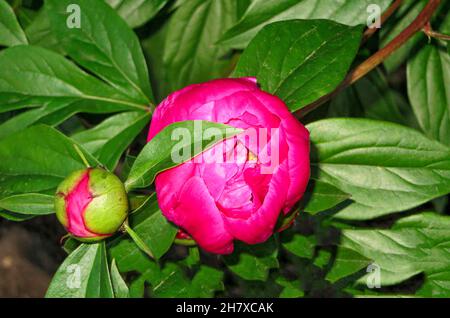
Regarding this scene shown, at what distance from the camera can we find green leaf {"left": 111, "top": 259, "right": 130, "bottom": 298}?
2.42 feet

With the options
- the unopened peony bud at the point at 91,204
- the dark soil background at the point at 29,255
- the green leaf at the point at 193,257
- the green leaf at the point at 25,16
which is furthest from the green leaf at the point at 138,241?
the dark soil background at the point at 29,255

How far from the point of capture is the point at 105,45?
0.92m

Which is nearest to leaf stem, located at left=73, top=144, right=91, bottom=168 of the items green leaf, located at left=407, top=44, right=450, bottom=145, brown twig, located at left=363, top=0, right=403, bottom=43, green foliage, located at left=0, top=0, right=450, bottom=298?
green foliage, located at left=0, top=0, right=450, bottom=298

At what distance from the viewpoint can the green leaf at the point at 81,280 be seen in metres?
0.69

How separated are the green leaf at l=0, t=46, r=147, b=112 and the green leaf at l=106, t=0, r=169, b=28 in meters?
0.14

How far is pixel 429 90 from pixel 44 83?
2.00 ft

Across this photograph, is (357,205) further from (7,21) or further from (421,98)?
(7,21)

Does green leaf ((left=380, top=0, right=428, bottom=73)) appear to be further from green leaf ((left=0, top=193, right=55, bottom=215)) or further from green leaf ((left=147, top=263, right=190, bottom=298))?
green leaf ((left=0, top=193, right=55, bottom=215))

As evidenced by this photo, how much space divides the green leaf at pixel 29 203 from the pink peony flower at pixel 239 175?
4.6 inches

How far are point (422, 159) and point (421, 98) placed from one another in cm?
31

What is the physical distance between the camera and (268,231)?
0.67m

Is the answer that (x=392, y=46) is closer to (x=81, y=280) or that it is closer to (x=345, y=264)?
(x=345, y=264)

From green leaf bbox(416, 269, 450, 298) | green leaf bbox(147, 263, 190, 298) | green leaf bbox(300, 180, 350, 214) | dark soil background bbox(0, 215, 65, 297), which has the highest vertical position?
green leaf bbox(300, 180, 350, 214)

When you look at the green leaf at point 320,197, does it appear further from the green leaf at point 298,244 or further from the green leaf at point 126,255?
the green leaf at point 126,255
